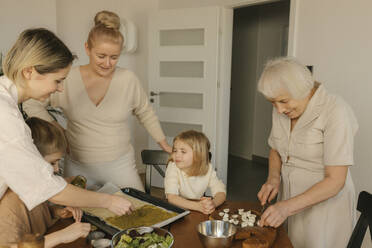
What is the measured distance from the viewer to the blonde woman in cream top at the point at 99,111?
1.87m

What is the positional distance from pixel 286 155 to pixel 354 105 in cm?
144

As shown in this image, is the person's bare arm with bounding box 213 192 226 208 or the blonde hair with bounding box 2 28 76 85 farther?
the person's bare arm with bounding box 213 192 226 208

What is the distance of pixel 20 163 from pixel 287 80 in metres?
1.07

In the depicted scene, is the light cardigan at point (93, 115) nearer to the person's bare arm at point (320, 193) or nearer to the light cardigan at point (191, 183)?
the light cardigan at point (191, 183)

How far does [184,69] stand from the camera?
4277mm

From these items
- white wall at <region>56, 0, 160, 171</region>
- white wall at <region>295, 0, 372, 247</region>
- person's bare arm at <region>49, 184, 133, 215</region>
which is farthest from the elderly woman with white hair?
white wall at <region>56, 0, 160, 171</region>

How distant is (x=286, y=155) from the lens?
1713 millimetres

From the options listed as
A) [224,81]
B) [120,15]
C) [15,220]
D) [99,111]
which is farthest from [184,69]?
[15,220]

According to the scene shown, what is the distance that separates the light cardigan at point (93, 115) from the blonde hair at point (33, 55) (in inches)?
29.5

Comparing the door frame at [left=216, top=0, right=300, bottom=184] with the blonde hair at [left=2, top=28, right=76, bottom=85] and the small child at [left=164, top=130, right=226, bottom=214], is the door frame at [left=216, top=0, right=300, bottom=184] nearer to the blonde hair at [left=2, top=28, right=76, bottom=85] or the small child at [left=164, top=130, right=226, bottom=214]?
the small child at [left=164, top=130, right=226, bottom=214]

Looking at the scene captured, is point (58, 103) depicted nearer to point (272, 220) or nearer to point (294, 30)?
point (272, 220)

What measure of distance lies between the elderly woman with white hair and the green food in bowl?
46 centimetres

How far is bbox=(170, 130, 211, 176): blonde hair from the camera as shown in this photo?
1.88 m

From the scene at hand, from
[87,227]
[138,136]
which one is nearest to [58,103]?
[87,227]
